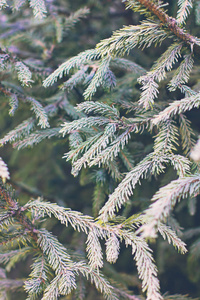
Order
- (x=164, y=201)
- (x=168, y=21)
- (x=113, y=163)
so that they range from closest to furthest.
Answer: (x=164, y=201), (x=168, y=21), (x=113, y=163)

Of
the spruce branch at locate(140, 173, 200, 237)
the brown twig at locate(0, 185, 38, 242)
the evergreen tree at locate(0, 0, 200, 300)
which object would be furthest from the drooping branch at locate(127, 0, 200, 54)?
the brown twig at locate(0, 185, 38, 242)

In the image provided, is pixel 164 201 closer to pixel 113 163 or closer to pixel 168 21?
pixel 113 163

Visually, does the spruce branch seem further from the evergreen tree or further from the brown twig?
the brown twig

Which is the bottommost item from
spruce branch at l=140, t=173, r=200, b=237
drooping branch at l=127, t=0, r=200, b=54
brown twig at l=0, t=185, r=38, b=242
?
brown twig at l=0, t=185, r=38, b=242

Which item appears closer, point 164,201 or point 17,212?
point 164,201

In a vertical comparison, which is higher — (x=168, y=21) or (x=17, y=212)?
(x=168, y=21)

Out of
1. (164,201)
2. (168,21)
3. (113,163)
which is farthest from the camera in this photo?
(113,163)

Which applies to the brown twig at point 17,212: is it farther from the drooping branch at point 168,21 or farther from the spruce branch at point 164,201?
the drooping branch at point 168,21

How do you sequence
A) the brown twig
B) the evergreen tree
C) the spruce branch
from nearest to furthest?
the spruce branch, the evergreen tree, the brown twig

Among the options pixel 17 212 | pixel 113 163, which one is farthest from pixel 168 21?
pixel 17 212

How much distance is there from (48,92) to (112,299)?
1.25 m

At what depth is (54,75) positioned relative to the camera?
1.11m

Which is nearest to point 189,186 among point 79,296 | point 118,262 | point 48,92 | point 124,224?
point 124,224

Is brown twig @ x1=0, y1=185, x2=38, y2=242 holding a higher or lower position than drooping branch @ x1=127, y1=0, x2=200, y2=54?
lower
